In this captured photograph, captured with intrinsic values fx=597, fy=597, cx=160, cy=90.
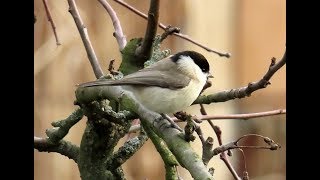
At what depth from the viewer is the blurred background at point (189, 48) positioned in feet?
6.75

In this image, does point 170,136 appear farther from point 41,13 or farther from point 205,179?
point 41,13

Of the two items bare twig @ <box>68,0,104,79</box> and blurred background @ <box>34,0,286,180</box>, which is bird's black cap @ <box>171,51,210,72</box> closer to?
bare twig @ <box>68,0,104,79</box>

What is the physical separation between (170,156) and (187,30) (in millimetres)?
1498

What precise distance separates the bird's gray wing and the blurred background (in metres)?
0.81

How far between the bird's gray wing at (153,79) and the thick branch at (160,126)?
2 centimetres

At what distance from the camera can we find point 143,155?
2254 mm

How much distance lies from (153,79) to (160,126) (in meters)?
0.35

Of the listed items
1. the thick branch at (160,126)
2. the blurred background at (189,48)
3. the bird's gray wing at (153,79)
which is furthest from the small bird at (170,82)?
the blurred background at (189,48)

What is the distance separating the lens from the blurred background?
6.75 feet

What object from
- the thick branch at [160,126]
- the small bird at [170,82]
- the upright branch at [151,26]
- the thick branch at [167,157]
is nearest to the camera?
the thick branch at [160,126]

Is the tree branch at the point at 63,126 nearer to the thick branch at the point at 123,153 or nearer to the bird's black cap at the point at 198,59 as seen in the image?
the thick branch at the point at 123,153

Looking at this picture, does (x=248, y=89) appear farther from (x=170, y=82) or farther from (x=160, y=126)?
(x=170, y=82)

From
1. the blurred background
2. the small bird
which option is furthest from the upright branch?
the blurred background

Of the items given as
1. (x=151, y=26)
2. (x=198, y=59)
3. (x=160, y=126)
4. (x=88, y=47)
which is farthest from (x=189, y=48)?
(x=160, y=126)
